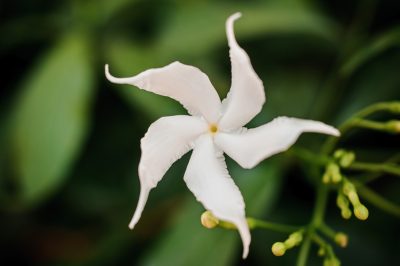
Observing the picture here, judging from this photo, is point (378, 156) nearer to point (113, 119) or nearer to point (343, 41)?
point (343, 41)

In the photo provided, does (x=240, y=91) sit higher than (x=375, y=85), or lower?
higher

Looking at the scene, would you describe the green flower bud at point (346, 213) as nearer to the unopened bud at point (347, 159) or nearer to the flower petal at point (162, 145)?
the unopened bud at point (347, 159)

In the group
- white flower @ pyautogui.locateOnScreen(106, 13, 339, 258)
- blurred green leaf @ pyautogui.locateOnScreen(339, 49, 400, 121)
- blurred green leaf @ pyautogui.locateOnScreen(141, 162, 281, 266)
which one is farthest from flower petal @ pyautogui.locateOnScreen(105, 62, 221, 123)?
blurred green leaf @ pyautogui.locateOnScreen(339, 49, 400, 121)

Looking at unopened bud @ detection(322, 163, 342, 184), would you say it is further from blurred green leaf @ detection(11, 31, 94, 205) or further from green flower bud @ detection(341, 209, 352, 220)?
blurred green leaf @ detection(11, 31, 94, 205)

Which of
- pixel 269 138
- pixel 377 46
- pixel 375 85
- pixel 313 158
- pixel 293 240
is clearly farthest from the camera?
pixel 375 85

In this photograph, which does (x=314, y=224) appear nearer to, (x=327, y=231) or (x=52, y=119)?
(x=327, y=231)

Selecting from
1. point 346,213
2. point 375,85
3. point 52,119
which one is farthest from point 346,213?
point 52,119
